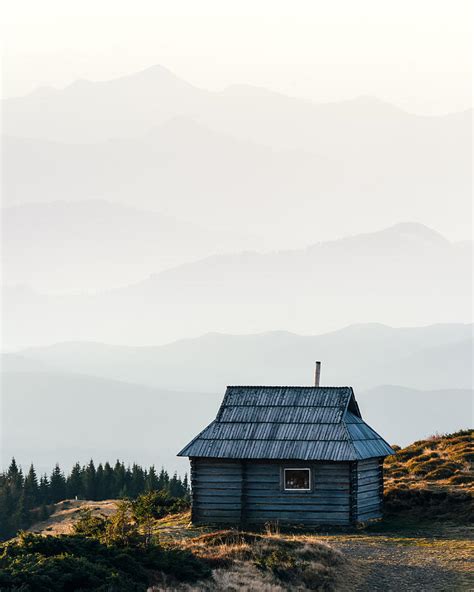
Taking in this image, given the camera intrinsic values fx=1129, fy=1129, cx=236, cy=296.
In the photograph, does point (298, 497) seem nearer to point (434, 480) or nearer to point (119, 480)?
point (434, 480)

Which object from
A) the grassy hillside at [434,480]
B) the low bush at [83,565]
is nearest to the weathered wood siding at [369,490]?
the grassy hillside at [434,480]

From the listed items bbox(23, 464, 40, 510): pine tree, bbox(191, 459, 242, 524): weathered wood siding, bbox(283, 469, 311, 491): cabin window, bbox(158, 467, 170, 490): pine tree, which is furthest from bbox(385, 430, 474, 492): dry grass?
bbox(23, 464, 40, 510): pine tree

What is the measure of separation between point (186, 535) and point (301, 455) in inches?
210

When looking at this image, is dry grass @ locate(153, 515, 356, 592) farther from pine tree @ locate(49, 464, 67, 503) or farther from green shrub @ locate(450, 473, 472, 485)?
pine tree @ locate(49, 464, 67, 503)

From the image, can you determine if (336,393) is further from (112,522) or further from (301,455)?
(112,522)

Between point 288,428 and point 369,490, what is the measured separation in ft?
13.0

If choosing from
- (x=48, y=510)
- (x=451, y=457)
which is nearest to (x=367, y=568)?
(x=451, y=457)

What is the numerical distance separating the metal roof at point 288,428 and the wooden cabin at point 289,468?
0.13 ft

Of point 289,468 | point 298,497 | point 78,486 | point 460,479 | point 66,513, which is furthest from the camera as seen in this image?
point 78,486

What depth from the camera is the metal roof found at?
140 ft

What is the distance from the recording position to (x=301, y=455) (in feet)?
138

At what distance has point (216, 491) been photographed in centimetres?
4362

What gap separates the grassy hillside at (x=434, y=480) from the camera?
43.8 metres

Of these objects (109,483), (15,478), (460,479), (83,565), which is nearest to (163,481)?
(109,483)
